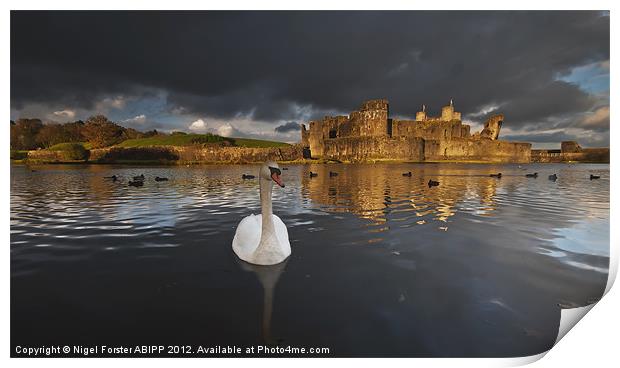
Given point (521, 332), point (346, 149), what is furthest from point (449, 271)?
point (346, 149)

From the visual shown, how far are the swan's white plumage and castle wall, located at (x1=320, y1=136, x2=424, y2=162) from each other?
49.7 metres

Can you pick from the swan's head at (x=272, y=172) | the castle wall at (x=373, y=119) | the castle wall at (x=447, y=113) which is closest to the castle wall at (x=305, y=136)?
the castle wall at (x=373, y=119)

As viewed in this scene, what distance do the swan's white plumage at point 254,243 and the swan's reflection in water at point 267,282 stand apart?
7 centimetres

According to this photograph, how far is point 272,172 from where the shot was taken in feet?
11.2

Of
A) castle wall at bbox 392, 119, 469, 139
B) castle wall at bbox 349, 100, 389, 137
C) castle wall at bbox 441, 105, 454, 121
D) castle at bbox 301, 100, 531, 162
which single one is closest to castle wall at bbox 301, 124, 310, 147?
castle at bbox 301, 100, 531, 162

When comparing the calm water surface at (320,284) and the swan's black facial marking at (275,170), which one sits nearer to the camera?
the calm water surface at (320,284)

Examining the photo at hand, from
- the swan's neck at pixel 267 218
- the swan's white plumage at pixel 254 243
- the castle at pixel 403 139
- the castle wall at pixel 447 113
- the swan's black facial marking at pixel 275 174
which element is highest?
the castle wall at pixel 447 113

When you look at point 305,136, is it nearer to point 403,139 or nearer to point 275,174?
point 403,139

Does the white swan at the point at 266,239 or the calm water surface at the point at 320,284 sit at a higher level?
the white swan at the point at 266,239

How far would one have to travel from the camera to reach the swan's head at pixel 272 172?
3.33 metres

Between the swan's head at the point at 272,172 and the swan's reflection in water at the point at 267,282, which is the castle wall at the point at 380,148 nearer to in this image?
the swan's head at the point at 272,172

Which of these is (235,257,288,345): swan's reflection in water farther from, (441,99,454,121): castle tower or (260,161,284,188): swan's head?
(441,99,454,121): castle tower

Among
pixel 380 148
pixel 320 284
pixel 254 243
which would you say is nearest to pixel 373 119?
pixel 380 148

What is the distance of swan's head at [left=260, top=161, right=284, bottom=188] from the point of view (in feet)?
10.9
